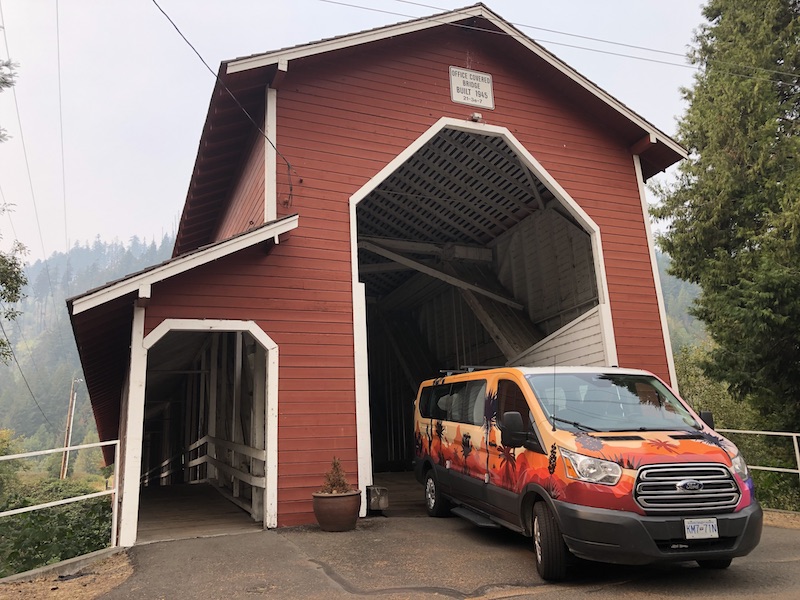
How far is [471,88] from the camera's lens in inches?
419

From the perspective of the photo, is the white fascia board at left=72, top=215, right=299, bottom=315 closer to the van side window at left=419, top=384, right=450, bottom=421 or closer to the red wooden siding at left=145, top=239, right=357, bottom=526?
the red wooden siding at left=145, top=239, right=357, bottom=526

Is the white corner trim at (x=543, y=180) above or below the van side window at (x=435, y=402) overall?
above

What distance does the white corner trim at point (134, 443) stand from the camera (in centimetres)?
700

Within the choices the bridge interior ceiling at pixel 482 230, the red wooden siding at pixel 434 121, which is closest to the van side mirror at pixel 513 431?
the red wooden siding at pixel 434 121

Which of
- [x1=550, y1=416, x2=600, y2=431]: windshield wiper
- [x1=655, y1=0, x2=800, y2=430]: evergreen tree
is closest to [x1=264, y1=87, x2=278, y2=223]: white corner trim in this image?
[x1=550, y1=416, x2=600, y2=431]: windshield wiper

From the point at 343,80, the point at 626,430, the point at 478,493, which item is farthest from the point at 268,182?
the point at 626,430

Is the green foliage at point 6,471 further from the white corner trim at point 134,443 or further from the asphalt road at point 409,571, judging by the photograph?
the asphalt road at point 409,571

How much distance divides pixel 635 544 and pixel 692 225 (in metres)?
12.8

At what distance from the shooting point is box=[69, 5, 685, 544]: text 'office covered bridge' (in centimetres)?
800

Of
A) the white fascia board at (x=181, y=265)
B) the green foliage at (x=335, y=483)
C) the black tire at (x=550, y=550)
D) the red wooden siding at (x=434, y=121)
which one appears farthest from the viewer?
the red wooden siding at (x=434, y=121)

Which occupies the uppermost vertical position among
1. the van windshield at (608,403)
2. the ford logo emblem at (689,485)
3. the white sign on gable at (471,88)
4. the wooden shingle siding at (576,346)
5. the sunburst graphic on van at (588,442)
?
the white sign on gable at (471,88)

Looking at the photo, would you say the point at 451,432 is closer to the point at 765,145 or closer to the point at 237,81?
the point at 237,81

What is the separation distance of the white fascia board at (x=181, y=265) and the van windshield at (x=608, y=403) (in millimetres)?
3939

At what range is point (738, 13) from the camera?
15.3 meters
